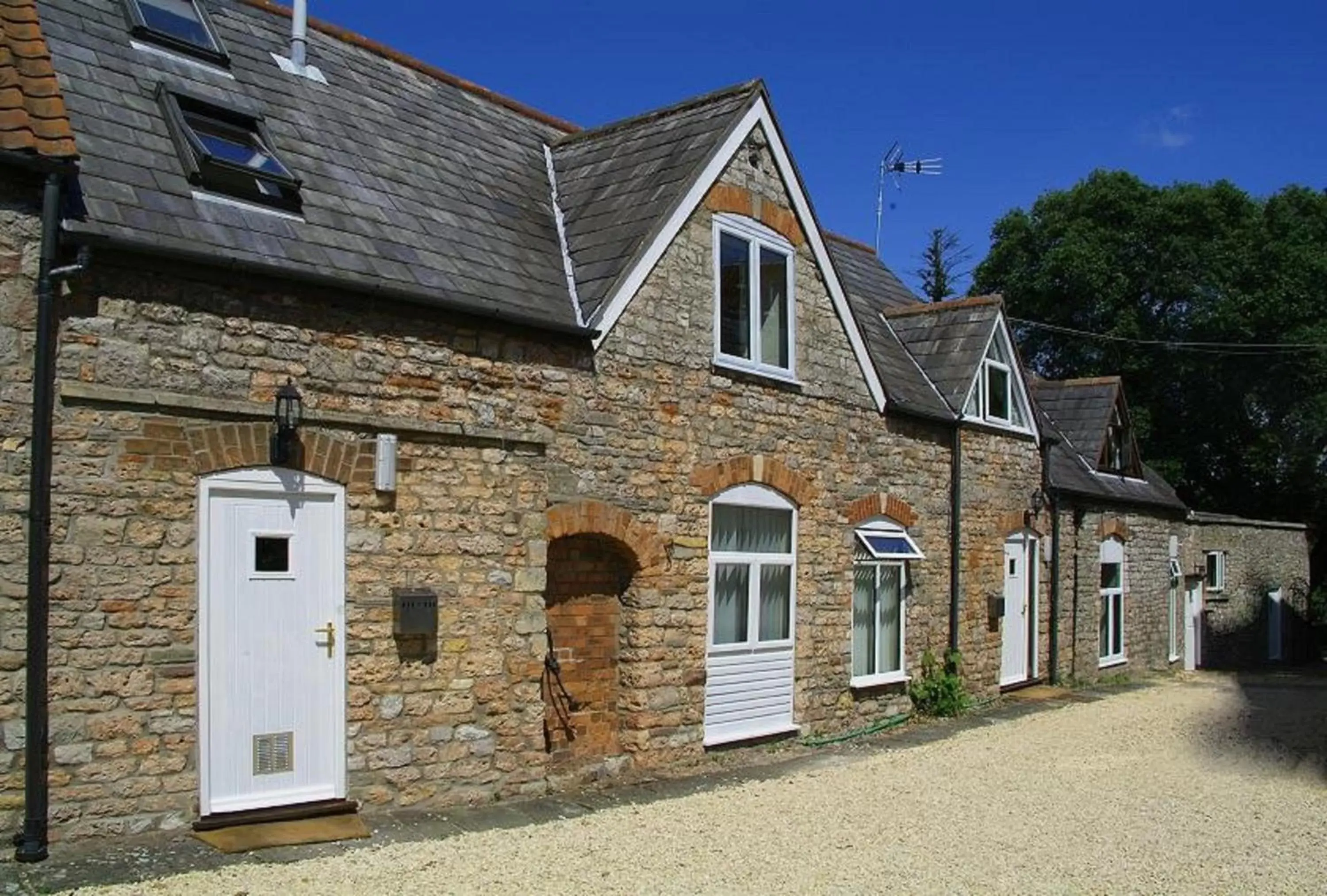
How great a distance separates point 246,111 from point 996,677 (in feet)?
41.3

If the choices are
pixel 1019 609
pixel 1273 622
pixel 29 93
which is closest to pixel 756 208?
pixel 29 93

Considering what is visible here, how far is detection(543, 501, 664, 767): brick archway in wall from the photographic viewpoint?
1088 centimetres

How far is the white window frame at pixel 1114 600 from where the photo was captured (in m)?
21.9

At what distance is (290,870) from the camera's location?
7555 millimetres

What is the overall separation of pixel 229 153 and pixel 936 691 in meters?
10.8

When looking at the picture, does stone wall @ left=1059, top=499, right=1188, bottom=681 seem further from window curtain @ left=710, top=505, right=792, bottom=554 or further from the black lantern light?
the black lantern light

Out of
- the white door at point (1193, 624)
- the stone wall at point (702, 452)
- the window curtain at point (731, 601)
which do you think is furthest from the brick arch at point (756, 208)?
the white door at point (1193, 624)

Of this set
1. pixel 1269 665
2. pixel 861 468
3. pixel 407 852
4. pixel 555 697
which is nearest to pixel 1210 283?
pixel 1269 665

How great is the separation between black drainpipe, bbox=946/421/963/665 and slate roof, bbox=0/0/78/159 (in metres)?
11.6

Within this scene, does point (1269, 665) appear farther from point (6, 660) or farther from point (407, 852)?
point (6, 660)

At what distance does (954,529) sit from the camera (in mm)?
16469

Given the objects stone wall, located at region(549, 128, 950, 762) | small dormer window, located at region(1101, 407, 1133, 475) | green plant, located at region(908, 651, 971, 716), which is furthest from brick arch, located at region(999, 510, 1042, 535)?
small dormer window, located at region(1101, 407, 1133, 475)

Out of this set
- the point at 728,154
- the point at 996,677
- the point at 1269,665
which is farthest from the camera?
the point at 1269,665

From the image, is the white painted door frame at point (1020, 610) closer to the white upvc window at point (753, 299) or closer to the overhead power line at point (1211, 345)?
the white upvc window at point (753, 299)
